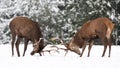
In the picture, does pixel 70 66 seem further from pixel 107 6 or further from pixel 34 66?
pixel 107 6

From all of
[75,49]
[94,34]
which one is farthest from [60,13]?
[94,34]

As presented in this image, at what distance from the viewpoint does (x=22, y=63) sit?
957 cm

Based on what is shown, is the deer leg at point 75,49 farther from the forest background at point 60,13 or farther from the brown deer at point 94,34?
the forest background at point 60,13

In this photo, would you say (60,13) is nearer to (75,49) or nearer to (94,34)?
(75,49)

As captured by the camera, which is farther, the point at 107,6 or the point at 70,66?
the point at 107,6

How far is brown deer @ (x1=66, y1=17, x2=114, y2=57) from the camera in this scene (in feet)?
38.4

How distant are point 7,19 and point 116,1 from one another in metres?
7.52

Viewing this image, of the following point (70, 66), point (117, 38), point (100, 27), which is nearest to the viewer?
point (70, 66)

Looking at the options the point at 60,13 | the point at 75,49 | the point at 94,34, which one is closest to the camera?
the point at 94,34

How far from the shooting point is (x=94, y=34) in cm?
1187

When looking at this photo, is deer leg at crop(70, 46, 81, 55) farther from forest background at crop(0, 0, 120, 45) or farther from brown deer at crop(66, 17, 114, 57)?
forest background at crop(0, 0, 120, 45)

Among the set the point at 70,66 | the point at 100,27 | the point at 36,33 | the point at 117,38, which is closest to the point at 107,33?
the point at 100,27

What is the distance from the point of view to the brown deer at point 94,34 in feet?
38.4

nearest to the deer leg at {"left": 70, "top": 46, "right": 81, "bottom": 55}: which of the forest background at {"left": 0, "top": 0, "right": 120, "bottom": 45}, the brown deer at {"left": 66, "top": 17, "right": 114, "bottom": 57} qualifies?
the brown deer at {"left": 66, "top": 17, "right": 114, "bottom": 57}
